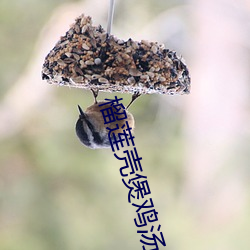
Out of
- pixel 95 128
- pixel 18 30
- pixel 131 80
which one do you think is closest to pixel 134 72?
pixel 131 80

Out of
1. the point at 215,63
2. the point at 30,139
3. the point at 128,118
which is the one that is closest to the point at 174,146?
the point at 215,63

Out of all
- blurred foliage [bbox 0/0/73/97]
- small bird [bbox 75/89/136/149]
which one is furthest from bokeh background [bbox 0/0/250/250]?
small bird [bbox 75/89/136/149]

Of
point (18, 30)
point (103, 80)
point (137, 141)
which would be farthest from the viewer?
point (137, 141)

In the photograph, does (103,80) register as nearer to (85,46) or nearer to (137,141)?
(85,46)

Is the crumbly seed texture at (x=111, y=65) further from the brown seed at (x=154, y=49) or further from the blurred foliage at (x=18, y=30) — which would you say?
the blurred foliage at (x=18, y=30)

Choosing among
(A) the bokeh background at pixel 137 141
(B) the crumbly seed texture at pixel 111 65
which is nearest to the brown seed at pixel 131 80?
(B) the crumbly seed texture at pixel 111 65
